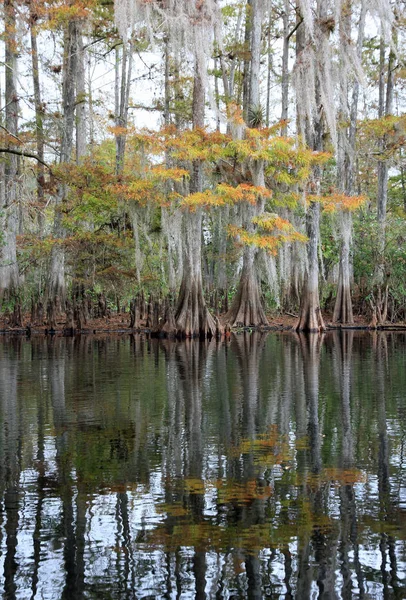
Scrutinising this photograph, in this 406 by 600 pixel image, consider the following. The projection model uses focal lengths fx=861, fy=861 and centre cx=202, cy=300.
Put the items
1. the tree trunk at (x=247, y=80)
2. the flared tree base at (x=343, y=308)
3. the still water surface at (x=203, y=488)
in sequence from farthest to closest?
the flared tree base at (x=343, y=308)
the tree trunk at (x=247, y=80)
the still water surface at (x=203, y=488)

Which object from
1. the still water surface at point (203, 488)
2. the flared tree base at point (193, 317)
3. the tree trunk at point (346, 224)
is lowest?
the still water surface at point (203, 488)

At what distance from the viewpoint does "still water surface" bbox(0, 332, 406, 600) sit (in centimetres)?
348

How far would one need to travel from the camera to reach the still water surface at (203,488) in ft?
11.4

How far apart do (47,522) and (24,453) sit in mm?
1798

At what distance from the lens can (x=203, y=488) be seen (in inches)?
193

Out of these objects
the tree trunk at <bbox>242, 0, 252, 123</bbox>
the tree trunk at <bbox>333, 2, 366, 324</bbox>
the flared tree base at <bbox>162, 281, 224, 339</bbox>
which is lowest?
the flared tree base at <bbox>162, 281, 224, 339</bbox>

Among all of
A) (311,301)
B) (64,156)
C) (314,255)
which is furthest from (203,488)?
(64,156)

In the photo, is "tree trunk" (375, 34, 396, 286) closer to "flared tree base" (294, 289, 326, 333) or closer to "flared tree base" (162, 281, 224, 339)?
"flared tree base" (294, 289, 326, 333)

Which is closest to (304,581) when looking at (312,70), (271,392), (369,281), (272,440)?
(272,440)

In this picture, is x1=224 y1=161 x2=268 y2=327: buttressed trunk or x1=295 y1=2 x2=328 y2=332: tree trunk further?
x1=295 y1=2 x2=328 y2=332: tree trunk

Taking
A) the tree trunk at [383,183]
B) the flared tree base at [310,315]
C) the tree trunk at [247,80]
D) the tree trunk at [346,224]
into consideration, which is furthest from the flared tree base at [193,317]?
the tree trunk at [383,183]

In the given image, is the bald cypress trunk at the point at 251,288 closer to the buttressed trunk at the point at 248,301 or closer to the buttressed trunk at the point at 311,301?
the buttressed trunk at the point at 248,301

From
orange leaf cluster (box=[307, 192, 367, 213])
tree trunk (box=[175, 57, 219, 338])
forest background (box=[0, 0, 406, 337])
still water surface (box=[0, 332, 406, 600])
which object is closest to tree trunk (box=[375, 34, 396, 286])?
forest background (box=[0, 0, 406, 337])

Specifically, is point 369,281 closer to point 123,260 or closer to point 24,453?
point 123,260
